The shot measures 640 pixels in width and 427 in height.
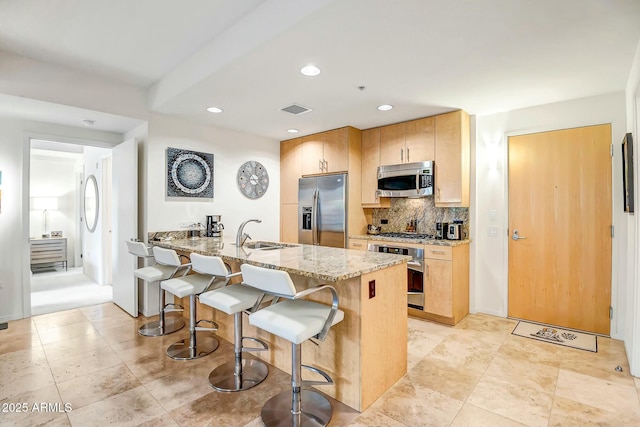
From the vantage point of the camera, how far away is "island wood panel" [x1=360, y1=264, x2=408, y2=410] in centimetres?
200

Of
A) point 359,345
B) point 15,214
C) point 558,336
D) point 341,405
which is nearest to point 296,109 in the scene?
point 359,345

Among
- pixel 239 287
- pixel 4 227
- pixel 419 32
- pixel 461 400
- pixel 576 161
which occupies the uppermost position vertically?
pixel 419 32

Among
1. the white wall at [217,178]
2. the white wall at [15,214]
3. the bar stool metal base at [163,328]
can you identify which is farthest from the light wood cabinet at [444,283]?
the white wall at [15,214]

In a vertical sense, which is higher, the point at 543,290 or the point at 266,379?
the point at 543,290

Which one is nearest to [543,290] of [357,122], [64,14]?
[357,122]

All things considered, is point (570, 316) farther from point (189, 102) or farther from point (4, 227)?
point (4, 227)

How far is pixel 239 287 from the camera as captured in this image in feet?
7.97

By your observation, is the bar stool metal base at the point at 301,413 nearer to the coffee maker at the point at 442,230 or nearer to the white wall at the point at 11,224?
the coffee maker at the point at 442,230

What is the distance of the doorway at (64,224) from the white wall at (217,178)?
1850 mm

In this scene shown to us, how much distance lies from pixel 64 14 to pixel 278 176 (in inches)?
127

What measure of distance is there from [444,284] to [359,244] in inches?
45.2

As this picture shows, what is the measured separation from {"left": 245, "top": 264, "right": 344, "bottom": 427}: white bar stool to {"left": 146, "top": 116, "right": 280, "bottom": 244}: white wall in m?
2.40

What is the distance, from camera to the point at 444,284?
11.2 feet

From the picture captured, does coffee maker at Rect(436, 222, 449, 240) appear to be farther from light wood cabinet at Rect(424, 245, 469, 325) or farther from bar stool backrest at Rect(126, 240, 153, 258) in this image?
bar stool backrest at Rect(126, 240, 153, 258)
